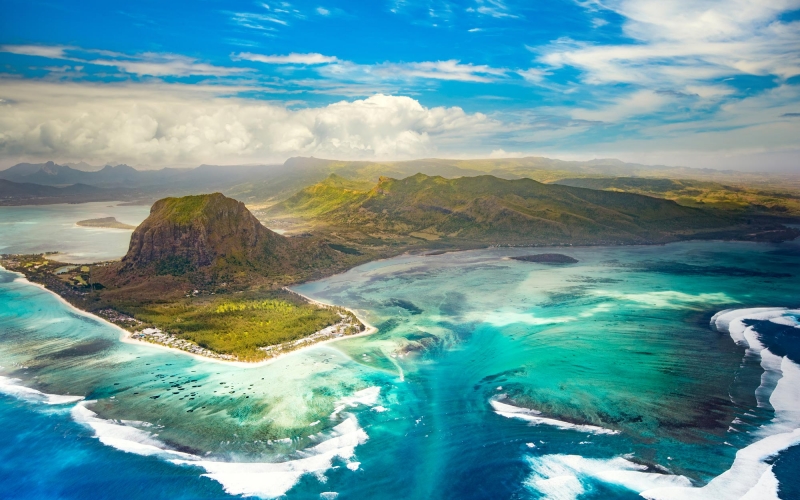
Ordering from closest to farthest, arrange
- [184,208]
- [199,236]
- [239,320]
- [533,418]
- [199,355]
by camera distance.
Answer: [533,418], [199,355], [239,320], [199,236], [184,208]

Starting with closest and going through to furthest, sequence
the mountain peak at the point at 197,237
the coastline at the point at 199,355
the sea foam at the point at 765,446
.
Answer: the sea foam at the point at 765,446
the coastline at the point at 199,355
the mountain peak at the point at 197,237

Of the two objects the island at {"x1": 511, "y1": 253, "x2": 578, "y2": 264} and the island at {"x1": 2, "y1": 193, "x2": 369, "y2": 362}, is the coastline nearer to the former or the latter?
the island at {"x1": 2, "y1": 193, "x2": 369, "y2": 362}

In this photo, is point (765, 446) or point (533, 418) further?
point (533, 418)

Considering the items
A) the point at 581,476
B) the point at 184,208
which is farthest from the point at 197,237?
the point at 581,476

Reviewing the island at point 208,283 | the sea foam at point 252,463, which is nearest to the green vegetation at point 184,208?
the island at point 208,283

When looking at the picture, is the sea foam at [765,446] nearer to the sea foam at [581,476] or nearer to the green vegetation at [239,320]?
the sea foam at [581,476]

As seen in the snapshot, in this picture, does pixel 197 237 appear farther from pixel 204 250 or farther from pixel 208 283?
pixel 208 283

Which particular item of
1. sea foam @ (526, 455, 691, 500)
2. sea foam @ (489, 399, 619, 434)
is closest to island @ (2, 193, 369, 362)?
sea foam @ (489, 399, 619, 434)
